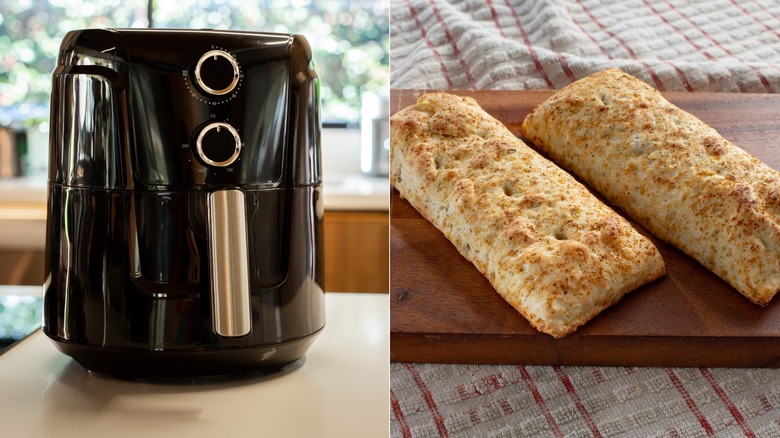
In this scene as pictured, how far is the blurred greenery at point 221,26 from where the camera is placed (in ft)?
6.06

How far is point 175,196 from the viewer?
0.43m

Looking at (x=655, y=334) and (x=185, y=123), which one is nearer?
(x=185, y=123)

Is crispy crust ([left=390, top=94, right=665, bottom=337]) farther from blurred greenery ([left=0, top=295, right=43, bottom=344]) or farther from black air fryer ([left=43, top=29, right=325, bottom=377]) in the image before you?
blurred greenery ([left=0, top=295, right=43, bottom=344])

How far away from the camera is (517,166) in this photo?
71cm

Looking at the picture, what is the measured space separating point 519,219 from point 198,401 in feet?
1.04

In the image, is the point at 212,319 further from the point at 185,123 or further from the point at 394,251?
the point at 394,251

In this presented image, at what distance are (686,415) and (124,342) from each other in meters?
0.43

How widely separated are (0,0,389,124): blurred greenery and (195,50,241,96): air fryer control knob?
1.44 m

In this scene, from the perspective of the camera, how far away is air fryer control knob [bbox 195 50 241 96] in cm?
42

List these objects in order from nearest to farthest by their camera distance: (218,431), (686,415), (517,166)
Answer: (218,431) → (686,415) → (517,166)

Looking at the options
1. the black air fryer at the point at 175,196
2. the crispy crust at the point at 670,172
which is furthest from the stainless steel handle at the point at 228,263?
the crispy crust at the point at 670,172

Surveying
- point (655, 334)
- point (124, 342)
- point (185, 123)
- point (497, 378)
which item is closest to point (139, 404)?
point (124, 342)

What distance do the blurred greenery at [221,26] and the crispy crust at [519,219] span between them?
3.67 feet

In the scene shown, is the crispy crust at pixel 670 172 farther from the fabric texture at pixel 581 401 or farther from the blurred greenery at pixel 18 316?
the blurred greenery at pixel 18 316
